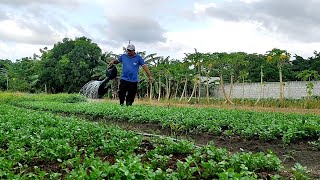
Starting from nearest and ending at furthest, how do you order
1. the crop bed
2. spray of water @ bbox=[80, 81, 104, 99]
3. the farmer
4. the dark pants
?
the crop bed, the farmer, the dark pants, spray of water @ bbox=[80, 81, 104, 99]

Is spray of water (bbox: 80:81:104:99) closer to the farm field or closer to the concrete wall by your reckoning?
the concrete wall

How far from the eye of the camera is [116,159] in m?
3.60

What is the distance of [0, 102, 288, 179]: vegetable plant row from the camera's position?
3111 mm

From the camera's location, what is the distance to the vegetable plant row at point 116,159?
3111mm

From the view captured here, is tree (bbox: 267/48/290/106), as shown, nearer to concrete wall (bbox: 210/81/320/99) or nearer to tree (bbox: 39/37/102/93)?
concrete wall (bbox: 210/81/320/99)

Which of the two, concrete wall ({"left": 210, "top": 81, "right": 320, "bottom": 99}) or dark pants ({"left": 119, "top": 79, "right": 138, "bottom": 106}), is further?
concrete wall ({"left": 210, "top": 81, "right": 320, "bottom": 99})

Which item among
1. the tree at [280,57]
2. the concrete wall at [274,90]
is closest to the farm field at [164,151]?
the tree at [280,57]

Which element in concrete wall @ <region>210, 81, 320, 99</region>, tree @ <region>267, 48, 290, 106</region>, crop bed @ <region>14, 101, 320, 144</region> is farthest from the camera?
concrete wall @ <region>210, 81, 320, 99</region>

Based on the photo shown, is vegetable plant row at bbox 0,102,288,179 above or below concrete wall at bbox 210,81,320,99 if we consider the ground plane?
below

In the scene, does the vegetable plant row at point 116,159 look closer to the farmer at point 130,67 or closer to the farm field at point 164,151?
the farm field at point 164,151

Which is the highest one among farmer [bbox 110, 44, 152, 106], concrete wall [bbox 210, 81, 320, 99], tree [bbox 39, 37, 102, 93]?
tree [bbox 39, 37, 102, 93]

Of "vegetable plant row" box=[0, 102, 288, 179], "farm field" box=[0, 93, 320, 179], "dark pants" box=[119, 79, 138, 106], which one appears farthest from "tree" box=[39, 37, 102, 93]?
"vegetable plant row" box=[0, 102, 288, 179]

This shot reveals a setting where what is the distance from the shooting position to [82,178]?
9.64 ft

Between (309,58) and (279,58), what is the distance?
27.9 metres
